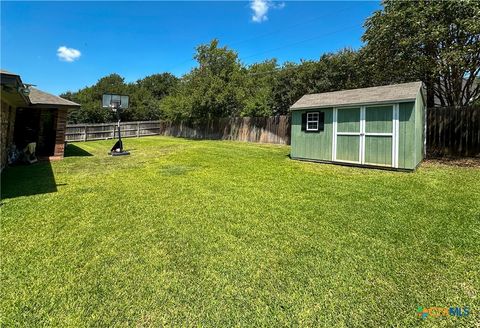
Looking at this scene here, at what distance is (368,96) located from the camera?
25.2 ft

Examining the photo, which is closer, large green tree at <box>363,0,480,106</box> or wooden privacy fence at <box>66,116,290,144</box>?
large green tree at <box>363,0,480,106</box>

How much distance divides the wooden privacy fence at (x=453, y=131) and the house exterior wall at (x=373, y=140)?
1.59 m

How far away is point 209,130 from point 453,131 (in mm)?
13942

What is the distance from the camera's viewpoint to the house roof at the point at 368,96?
22.8 ft

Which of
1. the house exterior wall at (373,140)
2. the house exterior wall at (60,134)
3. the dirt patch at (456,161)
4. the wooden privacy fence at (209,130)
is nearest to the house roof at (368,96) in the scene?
the house exterior wall at (373,140)

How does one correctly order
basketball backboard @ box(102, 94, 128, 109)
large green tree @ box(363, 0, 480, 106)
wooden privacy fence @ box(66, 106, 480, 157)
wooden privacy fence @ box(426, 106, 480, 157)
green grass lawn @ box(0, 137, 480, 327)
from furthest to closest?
1. basketball backboard @ box(102, 94, 128, 109)
2. large green tree @ box(363, 0, 480, 106)
3. wooden privacy fence @ box(66, 106, 480, 157)
4. wooden privacy fence @ box(426, 106, 480, 157)
5. green grass lawn @ box(0, 137, 480, 327)

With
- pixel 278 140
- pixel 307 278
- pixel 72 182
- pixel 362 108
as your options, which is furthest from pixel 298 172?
pixel 278 140

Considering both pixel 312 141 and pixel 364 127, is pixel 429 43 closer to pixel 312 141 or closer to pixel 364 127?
pixel 364 127

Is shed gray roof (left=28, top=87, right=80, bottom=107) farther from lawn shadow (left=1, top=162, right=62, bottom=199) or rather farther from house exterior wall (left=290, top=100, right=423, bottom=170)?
house exterior wall (left=290, top=100, right=423, bottom=170)

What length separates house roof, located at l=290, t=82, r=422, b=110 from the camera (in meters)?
6.95

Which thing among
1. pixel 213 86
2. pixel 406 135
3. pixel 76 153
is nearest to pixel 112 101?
pixel 76 153

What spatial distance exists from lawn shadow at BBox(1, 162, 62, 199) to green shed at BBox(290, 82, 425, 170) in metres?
7.33

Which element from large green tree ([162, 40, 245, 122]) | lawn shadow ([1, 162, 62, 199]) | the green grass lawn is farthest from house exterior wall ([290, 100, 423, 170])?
large green tree ([162, 40, 245, 122])

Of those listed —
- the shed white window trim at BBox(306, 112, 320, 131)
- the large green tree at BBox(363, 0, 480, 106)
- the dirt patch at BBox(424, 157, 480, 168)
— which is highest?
the large green tree at BBox(363, 0, 480, 106)
